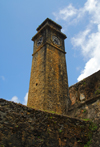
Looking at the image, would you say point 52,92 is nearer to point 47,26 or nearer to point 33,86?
point 33,86

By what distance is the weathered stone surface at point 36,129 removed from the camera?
3492 millimetres

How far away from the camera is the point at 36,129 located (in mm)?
3896

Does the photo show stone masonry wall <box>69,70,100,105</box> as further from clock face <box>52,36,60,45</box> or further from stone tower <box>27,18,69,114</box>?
clock face <box>52,36,60,45</box>

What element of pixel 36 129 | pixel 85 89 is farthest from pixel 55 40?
pixel 36 129

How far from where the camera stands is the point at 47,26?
15.9m

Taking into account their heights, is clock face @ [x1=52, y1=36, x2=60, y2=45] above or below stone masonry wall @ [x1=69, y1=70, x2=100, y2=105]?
above

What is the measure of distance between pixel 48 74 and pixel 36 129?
31.3 feet

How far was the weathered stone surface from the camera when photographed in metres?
3.49

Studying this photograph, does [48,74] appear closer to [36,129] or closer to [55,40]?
[55,40]

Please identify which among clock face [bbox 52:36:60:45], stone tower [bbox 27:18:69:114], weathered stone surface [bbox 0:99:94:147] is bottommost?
weathered stone surface [bbox 0:99:94:147]

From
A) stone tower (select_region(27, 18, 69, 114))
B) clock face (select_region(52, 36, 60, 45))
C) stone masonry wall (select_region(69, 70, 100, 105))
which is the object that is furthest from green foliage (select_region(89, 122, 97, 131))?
clock face (select_region(52, 36, 60, 45))

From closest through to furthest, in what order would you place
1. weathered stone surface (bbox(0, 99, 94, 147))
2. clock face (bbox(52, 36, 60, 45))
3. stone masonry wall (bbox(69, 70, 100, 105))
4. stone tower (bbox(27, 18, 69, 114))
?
weathered stone surface (bbox(0, 99, 94, 147)) → stone masonry wall (bbox(69, 70, 100, 105)) → stone tower (bbox(27, 18, 69, 114)) → clock face (bbox(52, 36, 60, 45))

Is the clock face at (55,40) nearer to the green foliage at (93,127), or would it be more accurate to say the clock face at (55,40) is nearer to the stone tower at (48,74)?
the stone tower at (48,74)

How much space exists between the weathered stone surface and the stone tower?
7.13 m
